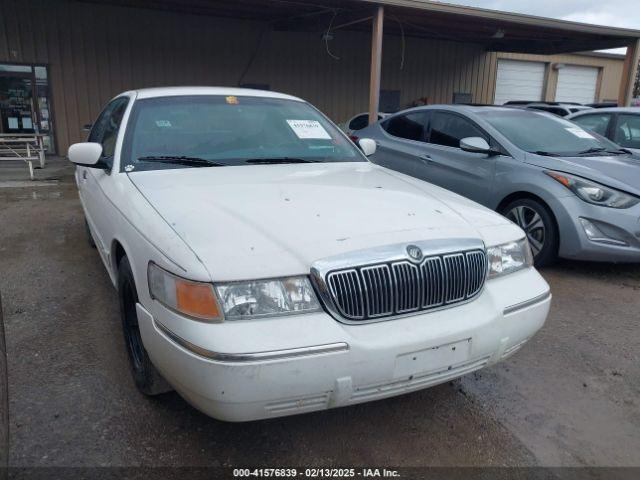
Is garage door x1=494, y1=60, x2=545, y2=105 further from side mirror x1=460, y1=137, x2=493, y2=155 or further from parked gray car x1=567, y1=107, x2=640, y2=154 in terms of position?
side mirror x1=460, y1=137, x2=493, y2=155

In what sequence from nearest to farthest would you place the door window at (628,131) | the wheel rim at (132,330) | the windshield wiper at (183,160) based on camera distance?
the wheel rim at (132,330) → the windshield wiper at (183,160) → the door window at (628,131)

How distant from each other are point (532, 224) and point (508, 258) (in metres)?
2.58

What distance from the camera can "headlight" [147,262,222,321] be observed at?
1.91 metres

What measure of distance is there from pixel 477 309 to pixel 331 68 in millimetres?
15146

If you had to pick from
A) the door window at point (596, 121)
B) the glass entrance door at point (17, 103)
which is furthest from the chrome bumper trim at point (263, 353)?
the glass entrance door at point (17, 103)

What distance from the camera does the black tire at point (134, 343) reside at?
2510mm

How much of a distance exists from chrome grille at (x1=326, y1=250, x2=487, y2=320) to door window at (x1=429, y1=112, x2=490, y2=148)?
3422 millimetres

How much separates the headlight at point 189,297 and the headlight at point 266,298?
37 mm

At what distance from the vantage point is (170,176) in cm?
293

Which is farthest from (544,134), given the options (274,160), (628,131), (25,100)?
(25,100)

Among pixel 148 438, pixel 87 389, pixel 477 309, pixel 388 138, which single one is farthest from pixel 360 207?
pixel 388 138

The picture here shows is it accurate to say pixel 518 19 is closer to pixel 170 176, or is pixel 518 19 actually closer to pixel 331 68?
pixel 331 68

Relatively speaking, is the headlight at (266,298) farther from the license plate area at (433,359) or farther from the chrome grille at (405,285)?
the license plate area at (433,359)

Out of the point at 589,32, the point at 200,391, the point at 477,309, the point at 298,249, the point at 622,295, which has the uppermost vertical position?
the point at 589,32
